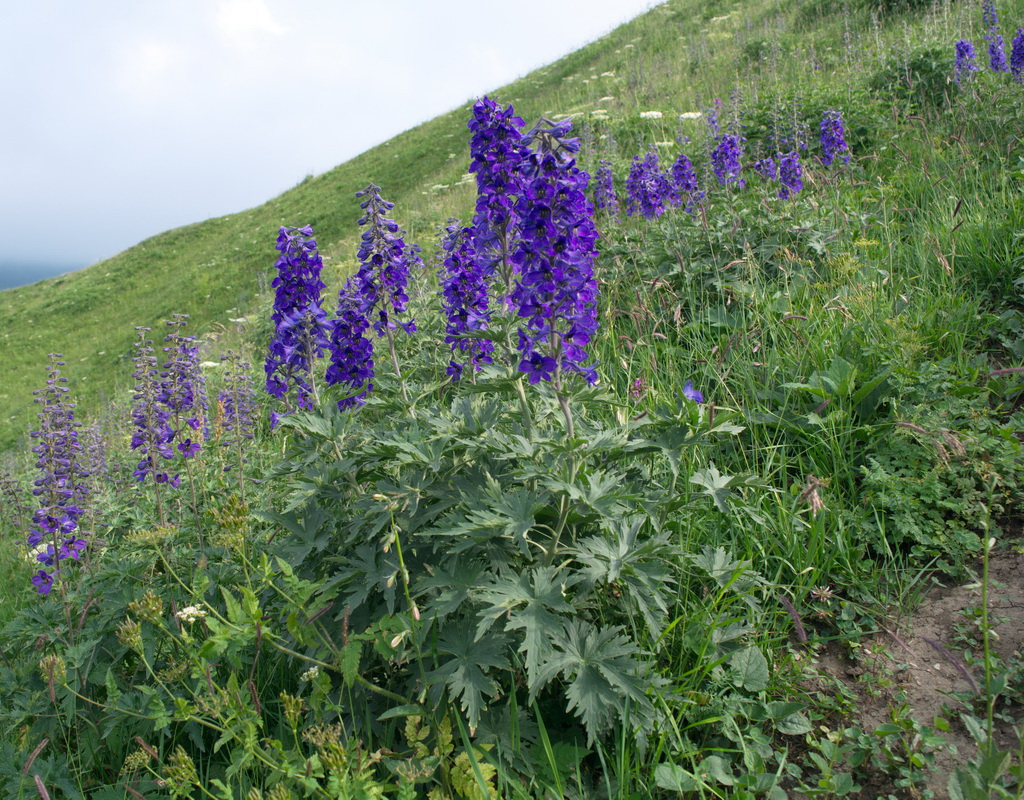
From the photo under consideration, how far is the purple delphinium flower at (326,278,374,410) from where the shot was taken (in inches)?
124

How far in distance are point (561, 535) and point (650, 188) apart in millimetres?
4416

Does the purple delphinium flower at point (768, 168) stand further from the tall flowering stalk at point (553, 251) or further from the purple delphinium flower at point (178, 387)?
the purple delphinium flower at point (178, 387)

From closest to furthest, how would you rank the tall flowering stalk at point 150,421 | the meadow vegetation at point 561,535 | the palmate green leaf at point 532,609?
the palmate green leaf at point 532,609 < the meadow vegetation at point 561,535 < the tall flowering stalk at point 150,421

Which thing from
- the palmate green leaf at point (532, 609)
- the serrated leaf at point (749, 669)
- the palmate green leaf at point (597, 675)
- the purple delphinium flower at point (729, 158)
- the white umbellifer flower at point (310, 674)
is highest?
the purple delphinium flower at point (729, 158)

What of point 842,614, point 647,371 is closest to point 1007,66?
point 647,371

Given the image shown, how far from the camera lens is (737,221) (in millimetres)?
5008

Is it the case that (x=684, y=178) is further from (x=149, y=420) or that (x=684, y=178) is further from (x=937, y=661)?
(x=149, y=420)

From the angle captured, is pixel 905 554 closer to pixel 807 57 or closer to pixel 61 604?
pixel 61 604

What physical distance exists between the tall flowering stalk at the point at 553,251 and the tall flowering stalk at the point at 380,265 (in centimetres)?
102

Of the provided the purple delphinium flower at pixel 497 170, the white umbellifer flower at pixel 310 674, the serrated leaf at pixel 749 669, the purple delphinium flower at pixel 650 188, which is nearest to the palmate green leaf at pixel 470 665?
the white umbellifer flower at pixel 310 674

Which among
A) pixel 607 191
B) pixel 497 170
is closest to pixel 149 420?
pixel 497 170

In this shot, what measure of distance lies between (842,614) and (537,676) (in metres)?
1.41

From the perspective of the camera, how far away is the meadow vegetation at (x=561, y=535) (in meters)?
1.97

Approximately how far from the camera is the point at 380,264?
3.16 m
